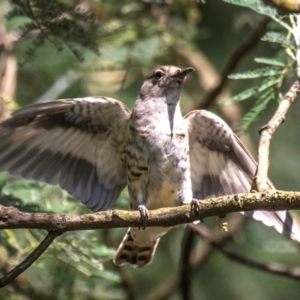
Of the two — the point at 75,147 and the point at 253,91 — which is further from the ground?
the point at 253,91

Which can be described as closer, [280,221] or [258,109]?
[258,109]

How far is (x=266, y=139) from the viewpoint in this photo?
367 centimetres

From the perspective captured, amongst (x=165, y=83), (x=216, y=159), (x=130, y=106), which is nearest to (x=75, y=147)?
(x=165, y=83)

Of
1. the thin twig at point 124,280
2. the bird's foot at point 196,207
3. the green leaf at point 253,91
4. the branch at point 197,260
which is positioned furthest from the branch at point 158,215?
the branch at point 197,260

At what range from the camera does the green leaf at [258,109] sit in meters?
4.01

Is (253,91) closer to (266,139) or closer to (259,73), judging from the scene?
(259,73)

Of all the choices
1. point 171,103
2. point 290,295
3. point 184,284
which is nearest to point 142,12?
point 171,103

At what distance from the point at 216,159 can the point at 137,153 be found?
21.2 inches

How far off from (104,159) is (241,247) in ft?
7.16

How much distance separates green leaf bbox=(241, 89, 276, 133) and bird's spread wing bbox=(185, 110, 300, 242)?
46 centimetres

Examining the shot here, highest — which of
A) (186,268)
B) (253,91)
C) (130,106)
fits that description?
(130,106)

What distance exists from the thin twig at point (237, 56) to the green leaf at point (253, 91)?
1.21m

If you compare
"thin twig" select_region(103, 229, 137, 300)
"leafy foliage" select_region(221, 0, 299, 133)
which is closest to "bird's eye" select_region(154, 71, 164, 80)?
"leafy foliage" select_region(221, 0, 299, 133)

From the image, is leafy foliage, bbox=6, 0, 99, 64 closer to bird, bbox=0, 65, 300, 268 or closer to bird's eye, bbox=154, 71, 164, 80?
bird, bbox=0, 65, 300, 268
